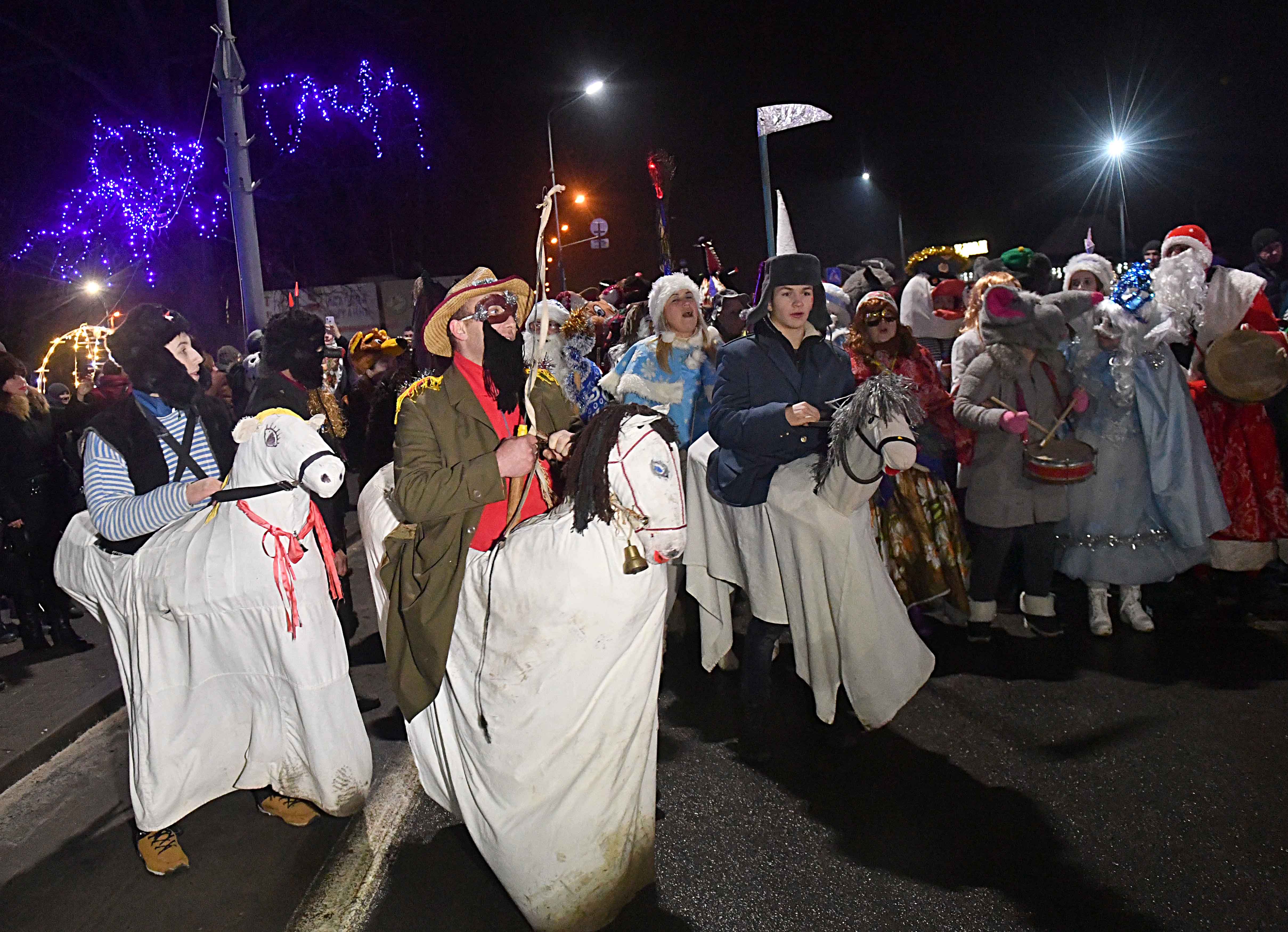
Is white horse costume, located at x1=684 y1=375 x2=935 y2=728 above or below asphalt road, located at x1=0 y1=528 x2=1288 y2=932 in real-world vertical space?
above

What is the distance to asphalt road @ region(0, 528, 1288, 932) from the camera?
315cm

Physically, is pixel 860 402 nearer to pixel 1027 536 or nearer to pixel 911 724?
pixel 911 724

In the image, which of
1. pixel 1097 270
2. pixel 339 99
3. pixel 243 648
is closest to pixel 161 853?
pixel 243 648

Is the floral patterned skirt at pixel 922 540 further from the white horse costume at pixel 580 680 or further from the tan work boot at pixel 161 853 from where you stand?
the tan work boot at pixel 161 853

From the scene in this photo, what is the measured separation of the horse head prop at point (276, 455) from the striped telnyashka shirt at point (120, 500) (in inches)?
9.2

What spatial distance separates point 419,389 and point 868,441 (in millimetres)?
1767

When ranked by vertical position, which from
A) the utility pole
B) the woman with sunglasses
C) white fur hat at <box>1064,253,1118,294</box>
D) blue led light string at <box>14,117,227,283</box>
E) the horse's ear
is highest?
blue led light string at <box>14,117,227,283</box>

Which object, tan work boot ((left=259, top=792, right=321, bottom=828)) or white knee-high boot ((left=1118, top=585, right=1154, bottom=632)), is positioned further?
white knee-high boot ((left=1118, top=585, right=1154, bottom=632))

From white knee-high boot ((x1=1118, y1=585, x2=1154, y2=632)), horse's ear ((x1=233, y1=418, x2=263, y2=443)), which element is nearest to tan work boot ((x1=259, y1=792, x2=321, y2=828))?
horse's ear ((x1=233, y1=418, x2=263, y2=443))

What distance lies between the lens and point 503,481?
311 cm

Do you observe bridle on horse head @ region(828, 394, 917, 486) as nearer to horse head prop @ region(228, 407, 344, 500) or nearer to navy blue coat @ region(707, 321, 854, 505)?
navy blue coat @ region(707, 321, 854, 505)

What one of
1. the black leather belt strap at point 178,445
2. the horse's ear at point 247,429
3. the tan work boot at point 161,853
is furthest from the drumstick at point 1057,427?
the tan work boot at point 161,853

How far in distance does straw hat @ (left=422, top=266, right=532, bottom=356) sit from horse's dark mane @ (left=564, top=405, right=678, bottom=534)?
663mm

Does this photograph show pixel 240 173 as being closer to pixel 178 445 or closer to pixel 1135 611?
pixel 178 445
